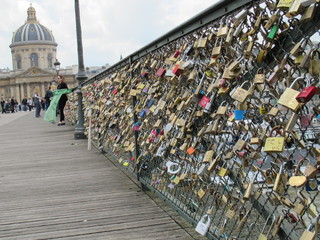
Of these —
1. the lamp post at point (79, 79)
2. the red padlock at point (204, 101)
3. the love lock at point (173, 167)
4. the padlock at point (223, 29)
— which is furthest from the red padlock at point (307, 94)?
the lamp post at point (79, 79)

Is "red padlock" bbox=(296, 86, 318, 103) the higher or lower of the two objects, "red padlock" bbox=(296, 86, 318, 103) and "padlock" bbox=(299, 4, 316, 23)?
the lower

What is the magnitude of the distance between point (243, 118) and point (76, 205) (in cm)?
267

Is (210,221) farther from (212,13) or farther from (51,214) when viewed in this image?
(51,214)

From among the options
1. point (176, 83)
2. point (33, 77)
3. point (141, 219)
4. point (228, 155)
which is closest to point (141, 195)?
point (141, 219)

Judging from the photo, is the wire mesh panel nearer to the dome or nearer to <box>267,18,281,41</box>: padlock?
<box>267,18,281,41</box>: padlock

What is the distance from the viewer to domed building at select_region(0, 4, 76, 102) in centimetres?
14075

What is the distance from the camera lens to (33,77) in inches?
5522

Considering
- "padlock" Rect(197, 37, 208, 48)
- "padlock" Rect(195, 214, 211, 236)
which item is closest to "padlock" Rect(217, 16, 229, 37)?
"padlock" Rect(197, 37, 208, 48)

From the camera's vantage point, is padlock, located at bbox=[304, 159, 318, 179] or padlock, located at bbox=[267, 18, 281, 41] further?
padlock, located at bbox=[267, 18, 281, 41]

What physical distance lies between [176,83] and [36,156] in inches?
234

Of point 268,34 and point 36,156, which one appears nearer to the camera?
point 268,34

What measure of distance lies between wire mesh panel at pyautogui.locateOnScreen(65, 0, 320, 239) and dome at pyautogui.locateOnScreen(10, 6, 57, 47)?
153495mm

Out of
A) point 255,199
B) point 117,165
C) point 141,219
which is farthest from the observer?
point 117,165

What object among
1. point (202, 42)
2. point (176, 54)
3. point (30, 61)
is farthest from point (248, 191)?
point (30, 61)
